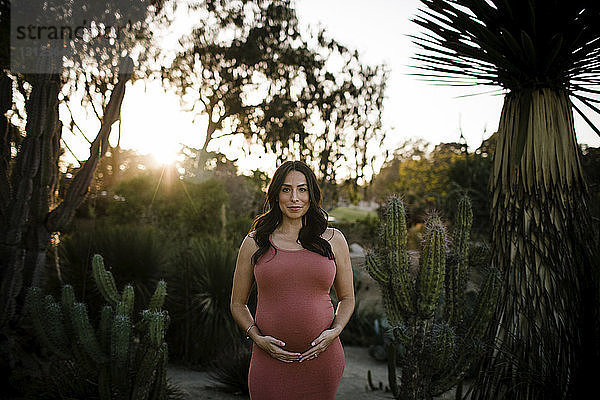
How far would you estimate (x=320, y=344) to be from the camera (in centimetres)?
213

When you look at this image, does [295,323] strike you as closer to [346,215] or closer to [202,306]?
[202,306]

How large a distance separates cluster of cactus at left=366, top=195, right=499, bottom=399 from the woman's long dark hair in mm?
1344

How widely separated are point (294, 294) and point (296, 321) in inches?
5.2

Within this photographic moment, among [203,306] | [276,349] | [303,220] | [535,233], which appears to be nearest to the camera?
[276,349]

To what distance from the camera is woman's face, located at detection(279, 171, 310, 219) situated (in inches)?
92.1

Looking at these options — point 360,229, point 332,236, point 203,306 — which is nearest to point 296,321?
point 332,236

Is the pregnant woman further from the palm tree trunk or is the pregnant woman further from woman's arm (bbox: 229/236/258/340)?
the palm tree trunk

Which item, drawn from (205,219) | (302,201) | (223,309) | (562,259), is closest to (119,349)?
(302,201)

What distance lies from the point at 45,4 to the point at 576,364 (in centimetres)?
633

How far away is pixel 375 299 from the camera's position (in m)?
10.3

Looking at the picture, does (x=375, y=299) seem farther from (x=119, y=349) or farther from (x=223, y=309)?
(x=119, y=349)

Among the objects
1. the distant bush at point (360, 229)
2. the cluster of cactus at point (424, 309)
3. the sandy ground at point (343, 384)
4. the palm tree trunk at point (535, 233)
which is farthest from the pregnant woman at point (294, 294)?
the distant bush at point (360, 229)

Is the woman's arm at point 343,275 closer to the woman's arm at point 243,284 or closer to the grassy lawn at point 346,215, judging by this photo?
the woman's arm at point 243,284

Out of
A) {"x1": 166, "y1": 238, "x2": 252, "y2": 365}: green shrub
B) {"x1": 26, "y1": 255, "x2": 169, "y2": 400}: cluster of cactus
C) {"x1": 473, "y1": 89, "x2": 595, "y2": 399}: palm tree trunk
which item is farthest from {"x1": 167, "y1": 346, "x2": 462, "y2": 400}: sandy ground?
{"x1": 473, "y1": 89, "x2": 595, "y2": 399}: palm tree trunk
